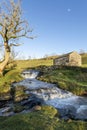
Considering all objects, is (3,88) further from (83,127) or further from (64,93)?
(83,127)

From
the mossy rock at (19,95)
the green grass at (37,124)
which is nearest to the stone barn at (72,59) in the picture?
the mossy rock at (19,95)

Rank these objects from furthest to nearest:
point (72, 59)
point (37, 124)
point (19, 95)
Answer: point (72, 59) < point (19, 95) < point (37, 124)

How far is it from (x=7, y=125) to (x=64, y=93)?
1437 cm

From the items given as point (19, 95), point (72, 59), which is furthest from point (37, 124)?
point (72, 59)

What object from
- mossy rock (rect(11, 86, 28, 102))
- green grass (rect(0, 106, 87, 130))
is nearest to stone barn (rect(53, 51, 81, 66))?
mossy rock (rect(11, 86, 28, 102))

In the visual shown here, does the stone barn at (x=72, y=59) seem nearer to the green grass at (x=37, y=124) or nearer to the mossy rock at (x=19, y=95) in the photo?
the mossy rock at (x=19, y=95)

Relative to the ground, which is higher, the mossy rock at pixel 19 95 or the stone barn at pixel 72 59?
the stone barn at pixel 72 59

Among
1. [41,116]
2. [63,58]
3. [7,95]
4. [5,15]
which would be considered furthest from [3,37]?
[63,58]

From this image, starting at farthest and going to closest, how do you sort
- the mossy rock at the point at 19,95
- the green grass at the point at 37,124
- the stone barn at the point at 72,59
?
the stone barn at the point at 72,59
the mossy rock at the point at 19,95
the green grass at the point at 37,124

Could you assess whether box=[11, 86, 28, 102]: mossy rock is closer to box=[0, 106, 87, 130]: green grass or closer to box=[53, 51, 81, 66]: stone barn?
box=[0, 106, 87, 130]: green grass

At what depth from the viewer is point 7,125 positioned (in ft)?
35.8

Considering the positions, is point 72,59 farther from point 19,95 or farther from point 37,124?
point 37,124

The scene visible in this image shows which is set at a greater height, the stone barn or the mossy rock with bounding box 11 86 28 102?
the stone barn

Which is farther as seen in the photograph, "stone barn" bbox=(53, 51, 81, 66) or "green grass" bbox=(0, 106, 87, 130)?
"stone barn" bbox=(53, 51, 81, 66)
